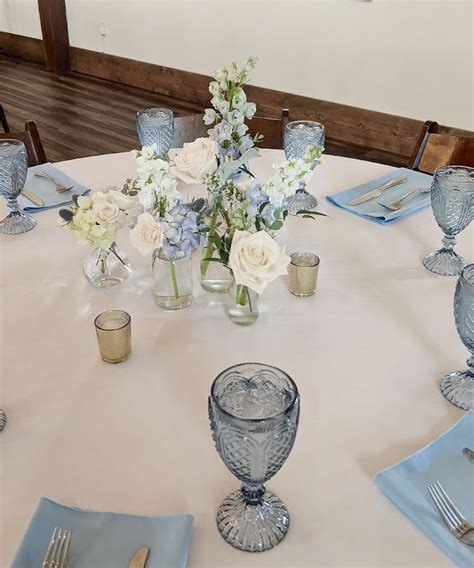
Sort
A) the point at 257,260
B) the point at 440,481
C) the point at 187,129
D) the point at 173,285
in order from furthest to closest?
the point at 187,129, the point at 173,285, the point at 257,260, the point at 440,481

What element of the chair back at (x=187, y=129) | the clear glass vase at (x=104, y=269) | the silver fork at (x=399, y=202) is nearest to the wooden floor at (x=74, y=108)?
→ the chair back at (x=187, y=129)

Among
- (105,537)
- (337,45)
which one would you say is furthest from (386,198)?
(337,45)

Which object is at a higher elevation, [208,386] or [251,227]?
[251,227]

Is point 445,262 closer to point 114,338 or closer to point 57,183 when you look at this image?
point 114,338

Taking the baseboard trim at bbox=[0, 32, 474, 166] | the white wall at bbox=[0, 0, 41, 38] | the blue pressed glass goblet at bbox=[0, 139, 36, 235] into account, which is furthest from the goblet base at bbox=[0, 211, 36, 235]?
the white wall at bbox=[0, 0, 41, 38]

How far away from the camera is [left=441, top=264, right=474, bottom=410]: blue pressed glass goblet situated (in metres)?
0.91

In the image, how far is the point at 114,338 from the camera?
3.23 ft

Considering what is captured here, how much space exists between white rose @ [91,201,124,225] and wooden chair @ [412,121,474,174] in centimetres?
112

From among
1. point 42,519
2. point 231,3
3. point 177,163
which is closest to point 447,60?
point 231,3

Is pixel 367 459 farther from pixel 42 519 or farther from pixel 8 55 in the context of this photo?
pixel 8 55

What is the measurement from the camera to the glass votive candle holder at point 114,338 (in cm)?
98

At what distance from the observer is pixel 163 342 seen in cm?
105

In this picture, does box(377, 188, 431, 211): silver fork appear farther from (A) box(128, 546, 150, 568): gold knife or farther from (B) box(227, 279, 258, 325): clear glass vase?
(A) box(128, 546, 150, 568): gold knife

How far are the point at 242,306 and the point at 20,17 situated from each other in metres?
6.35
